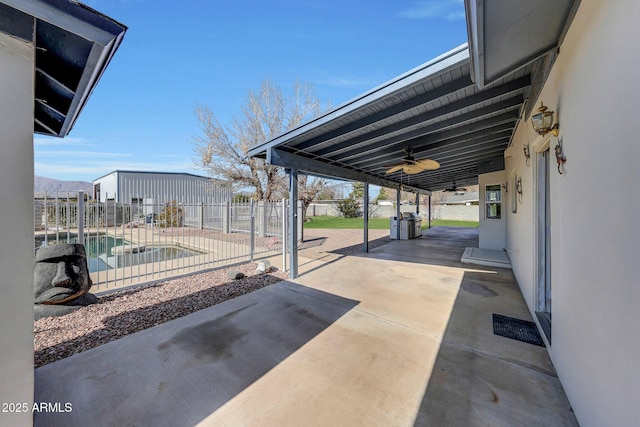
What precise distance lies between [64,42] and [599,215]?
3754 millimetres

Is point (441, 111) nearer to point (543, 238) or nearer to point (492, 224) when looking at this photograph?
point (543, 238)

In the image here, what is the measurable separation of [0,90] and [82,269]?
364 centimetres

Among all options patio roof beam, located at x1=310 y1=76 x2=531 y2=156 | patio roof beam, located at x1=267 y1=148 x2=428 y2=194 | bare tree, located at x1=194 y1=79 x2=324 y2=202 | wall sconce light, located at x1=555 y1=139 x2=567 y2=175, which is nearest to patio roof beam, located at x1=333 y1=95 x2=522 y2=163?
patio roof beam, located at x1=310 y1=76 x2=531 y2=156

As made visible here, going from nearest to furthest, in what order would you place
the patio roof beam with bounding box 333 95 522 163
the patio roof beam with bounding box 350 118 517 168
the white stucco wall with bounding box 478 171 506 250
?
1. the patio roof beam with bounding box 333 95 522 163
2. the patio roof beam with bounding box 350 118 517 168
3. the white stucco wall with bounding box 478 171 506 250

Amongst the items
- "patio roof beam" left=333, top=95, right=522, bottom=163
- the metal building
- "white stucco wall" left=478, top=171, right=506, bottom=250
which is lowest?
"white stucco wall" left=478, top=171, right=506, bottom=250

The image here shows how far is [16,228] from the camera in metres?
Answer: 1.39

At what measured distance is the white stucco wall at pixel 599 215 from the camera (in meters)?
1.17

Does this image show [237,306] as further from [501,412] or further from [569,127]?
[569,127]

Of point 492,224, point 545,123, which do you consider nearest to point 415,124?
point 545,123

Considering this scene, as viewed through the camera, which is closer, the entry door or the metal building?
the entry door

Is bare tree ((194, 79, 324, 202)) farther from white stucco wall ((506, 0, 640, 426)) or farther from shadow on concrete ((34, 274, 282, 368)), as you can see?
white stucco wall ((506, 0, 640, 426))

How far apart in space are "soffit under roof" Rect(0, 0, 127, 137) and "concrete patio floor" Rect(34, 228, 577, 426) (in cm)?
267

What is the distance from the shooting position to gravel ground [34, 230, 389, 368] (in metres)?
2.89

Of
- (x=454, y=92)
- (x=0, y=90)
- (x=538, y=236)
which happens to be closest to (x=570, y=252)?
(x=538, y=236)
